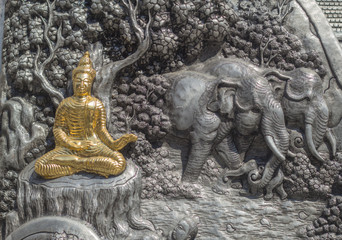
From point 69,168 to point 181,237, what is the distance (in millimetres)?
908

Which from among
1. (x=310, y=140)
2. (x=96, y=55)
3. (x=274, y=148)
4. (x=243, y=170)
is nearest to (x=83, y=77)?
(x=96, y=55)

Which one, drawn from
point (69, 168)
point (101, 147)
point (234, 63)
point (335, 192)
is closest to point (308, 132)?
point (335, 192)

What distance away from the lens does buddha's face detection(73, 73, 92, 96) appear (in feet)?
10.7

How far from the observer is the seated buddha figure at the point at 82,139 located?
3.21m

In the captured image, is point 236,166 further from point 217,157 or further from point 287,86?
point 287,86

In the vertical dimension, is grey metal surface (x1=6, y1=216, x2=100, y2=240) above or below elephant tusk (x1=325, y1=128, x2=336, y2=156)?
below

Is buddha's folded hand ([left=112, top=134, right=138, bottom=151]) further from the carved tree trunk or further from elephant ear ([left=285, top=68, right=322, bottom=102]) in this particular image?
elephant ear ([left=285, top=68, right=322, bottom=102])

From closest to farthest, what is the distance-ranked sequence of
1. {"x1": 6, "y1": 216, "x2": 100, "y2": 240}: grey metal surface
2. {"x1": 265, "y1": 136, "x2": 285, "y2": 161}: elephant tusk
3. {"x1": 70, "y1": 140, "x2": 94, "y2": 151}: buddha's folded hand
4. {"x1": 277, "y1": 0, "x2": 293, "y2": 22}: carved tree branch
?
{"x1": 6, "y1": 216, "x2": 100, "y2": 240}: grey metal surface
{"x1": 70, "y1": 140, "x2": 94, "y2": 151}: buddha's folded hand
{"x1": 265, "y1": 136, "x2": 285, "y2": 161}: elephant tusk
{"x1": 277, "y1": 0, "x2": 293, "y2": 22}: carved tree branch

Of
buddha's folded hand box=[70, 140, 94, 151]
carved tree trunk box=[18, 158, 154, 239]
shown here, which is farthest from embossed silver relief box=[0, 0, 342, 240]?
buddha's folded hand box=[70, 140, 94, 151]

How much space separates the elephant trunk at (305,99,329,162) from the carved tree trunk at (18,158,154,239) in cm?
128

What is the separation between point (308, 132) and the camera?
3.41 meters

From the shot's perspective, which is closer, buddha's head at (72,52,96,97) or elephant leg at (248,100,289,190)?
buddha's head at (72,52,96,97)

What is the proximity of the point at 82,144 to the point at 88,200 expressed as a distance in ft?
1.28

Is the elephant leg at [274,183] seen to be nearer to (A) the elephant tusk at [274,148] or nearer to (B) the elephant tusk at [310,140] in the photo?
(A) the elephant tusk at [274,148]
